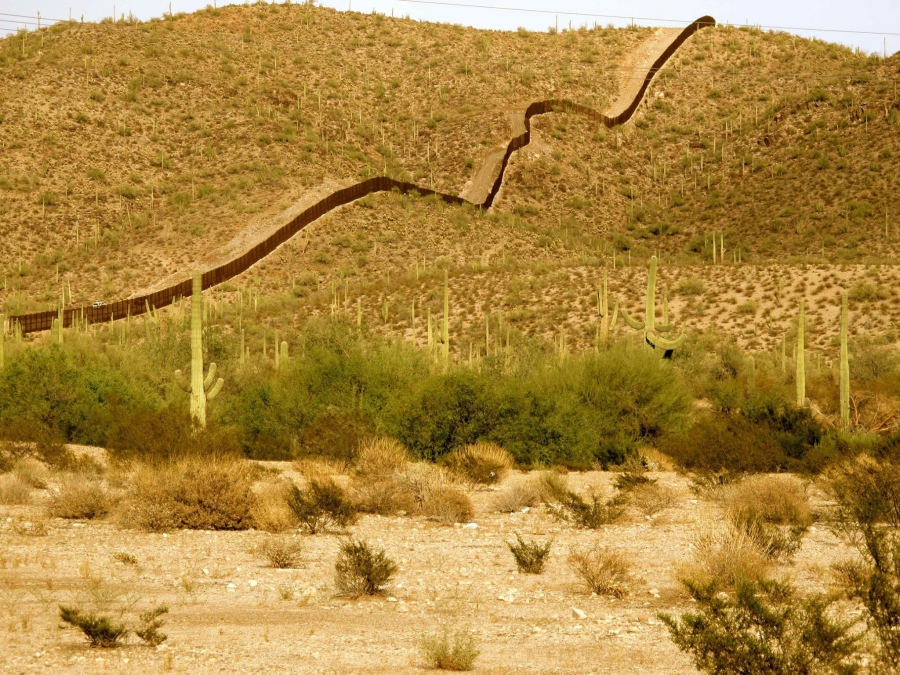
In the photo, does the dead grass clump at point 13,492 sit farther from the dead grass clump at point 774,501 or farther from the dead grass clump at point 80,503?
the dead grass clump at point 774,501

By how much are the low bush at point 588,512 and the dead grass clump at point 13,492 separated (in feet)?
23.7

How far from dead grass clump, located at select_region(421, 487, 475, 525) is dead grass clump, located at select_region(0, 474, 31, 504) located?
5.51 m

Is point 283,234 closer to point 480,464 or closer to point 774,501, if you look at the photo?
point 480,464

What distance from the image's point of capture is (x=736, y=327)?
45938 mm

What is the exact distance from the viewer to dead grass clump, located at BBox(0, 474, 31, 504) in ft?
57.6

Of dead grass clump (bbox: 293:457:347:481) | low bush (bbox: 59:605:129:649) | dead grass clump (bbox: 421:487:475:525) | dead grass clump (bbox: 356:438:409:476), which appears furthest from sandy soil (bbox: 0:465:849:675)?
dead grass clump (bbox: 293:457:347:481)

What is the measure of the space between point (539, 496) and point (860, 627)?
8.42 metres

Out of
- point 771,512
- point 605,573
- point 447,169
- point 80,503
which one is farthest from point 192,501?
point 447,169

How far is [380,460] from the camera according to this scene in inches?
774

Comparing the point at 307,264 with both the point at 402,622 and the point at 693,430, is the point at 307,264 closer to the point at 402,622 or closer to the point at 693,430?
the point at 693,430

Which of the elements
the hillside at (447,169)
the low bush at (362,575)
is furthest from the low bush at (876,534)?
the hillside at (447,169)

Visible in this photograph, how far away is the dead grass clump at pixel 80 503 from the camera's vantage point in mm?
16312

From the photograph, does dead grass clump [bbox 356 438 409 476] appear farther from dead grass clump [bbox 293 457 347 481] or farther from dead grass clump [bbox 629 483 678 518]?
dead grass clump [bbox 629 483 678 518]

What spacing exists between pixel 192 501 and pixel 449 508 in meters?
3.25
